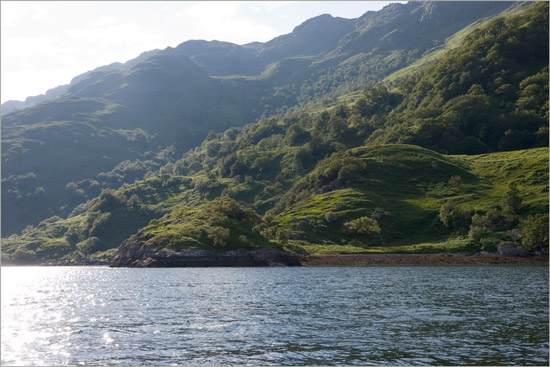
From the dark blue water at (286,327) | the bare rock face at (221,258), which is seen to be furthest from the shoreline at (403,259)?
the dark blue water at (286,327)

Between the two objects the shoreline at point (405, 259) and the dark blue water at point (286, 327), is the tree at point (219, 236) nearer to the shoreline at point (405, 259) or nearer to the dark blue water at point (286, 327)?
the shoreline at point (405, 259)

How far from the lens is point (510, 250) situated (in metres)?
169

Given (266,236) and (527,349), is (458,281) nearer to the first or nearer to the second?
(527,349)

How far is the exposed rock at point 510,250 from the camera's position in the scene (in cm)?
16612

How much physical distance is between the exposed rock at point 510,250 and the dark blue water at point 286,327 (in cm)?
8243

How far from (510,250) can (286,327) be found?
141990 millimetres

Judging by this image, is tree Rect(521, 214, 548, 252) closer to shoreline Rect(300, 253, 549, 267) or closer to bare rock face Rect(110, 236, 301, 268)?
shoreline Rect(300, 253, 549, 267)

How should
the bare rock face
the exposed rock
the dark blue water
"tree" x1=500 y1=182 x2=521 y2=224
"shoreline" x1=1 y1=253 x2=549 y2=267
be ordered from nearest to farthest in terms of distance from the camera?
the dark blue water
the exposed rock
"shoreline" x1=1 y1=253 x2=549 y2=267
the bare rock face
"tree" x1=500 y1=182 x2=521 y2=224

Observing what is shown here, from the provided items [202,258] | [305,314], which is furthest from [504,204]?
[305,314]

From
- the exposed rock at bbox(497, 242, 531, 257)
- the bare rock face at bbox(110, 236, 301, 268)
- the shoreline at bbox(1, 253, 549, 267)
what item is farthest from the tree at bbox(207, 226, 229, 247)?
the exposed rock at bbox(497, 242, 531, 257)

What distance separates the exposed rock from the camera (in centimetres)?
16612

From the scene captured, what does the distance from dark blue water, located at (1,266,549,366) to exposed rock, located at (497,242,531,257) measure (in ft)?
270

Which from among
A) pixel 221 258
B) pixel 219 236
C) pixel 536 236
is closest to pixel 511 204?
pixel 536 236

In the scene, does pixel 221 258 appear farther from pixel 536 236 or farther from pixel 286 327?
pixel 286 327
